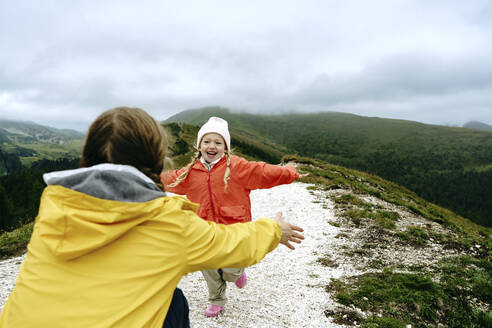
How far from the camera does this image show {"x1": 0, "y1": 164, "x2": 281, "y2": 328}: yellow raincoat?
1.72 metres

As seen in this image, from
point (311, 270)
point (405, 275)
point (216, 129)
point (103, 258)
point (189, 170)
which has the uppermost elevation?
point (216, 129)

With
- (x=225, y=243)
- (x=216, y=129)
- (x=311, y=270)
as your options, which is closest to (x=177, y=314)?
(x=225, y=243)

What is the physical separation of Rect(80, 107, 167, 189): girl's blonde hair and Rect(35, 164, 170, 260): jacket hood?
0.62 ft

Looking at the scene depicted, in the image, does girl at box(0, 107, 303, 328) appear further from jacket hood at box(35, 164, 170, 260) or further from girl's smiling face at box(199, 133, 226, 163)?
girl's smiling face at box(199, 133, 226, 163)

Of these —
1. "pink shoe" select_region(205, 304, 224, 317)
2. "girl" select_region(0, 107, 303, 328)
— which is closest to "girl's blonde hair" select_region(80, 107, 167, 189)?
"girl" select_region(0, 107, 303, 328)

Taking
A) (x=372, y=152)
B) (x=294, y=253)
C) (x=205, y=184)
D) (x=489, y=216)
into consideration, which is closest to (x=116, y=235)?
(x=205, y=184)

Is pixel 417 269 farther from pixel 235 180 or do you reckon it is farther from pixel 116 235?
pixel 116 235

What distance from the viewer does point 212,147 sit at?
17.7 ft

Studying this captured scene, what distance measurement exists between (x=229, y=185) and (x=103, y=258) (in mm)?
3523

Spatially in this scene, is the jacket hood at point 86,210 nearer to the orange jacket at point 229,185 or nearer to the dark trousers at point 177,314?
the dark trousers at point 177,314

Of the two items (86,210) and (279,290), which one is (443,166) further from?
(86,210)

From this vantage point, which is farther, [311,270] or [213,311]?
[311,270]

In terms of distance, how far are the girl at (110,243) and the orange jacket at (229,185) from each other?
Result: 2.98 metres

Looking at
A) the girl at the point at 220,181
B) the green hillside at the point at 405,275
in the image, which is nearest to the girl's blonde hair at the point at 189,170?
the girl at the point at 220,181
